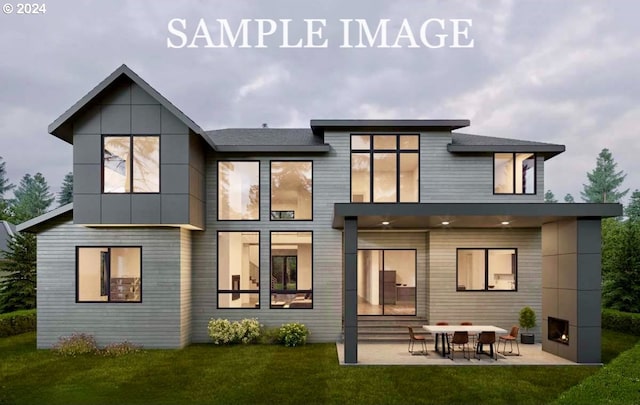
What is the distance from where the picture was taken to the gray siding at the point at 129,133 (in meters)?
13.3

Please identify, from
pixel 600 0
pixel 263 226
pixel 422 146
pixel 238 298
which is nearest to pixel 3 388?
pixel 238 298

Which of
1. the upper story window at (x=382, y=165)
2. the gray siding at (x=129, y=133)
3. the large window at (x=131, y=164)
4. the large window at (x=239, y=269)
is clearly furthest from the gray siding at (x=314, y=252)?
the large window at (x=131, y=164)

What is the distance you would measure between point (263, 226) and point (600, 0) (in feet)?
55.9

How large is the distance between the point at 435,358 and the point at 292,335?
4.33 metres

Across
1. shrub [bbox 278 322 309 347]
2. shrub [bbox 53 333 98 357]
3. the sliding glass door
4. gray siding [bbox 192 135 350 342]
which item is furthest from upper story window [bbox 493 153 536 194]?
shrub [bbox 53 333 98 357]

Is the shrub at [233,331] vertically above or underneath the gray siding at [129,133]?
underneath

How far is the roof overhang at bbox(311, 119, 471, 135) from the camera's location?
1518 cm

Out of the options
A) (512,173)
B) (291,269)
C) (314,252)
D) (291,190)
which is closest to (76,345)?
(291,269)

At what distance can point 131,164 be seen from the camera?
13492 mm

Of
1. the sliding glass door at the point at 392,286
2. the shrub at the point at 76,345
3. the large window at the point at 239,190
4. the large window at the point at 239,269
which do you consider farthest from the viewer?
the sliding glass door at the point at 392,286

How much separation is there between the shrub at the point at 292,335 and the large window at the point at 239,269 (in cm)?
128

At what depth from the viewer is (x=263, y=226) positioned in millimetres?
15414

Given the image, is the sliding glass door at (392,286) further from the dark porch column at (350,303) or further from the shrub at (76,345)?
the shrub at (76,345)

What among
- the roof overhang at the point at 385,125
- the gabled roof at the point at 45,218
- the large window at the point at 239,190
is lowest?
the gabled roof at the point at 45,218
